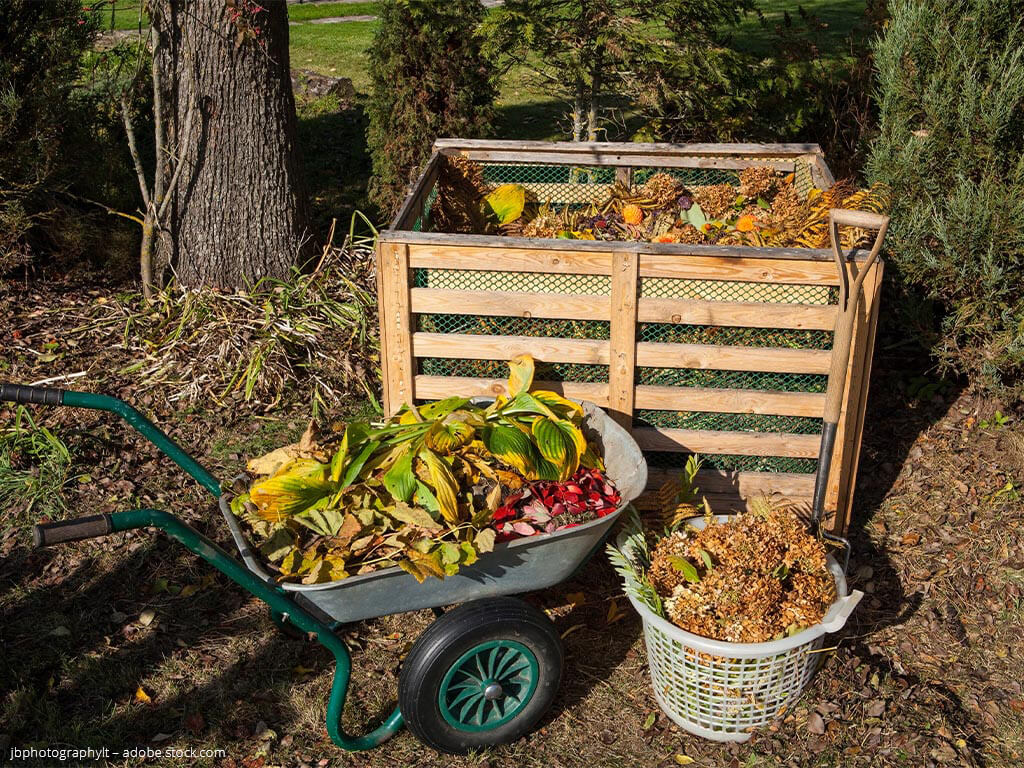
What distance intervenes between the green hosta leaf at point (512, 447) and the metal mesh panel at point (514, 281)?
2.40 feet

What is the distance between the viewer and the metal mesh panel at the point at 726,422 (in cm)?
382

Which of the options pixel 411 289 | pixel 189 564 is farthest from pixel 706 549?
pixel 189 564

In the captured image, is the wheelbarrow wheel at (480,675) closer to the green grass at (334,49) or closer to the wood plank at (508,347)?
the wood plank at (508,347)

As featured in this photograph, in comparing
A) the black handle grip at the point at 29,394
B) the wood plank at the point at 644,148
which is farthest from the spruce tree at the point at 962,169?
the black handle grip at the point at 29,394

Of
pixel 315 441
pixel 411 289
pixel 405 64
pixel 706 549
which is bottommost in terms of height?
pixel 706 549

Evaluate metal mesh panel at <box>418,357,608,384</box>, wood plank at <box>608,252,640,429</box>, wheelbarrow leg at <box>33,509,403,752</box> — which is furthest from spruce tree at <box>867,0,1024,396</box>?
wheelbarrow leg at <box>33,509,403,752</box>

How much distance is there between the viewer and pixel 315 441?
329 centimetres

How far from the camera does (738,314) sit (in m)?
3.61

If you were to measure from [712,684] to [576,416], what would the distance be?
39.2 inches

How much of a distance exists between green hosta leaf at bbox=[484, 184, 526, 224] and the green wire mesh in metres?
0.93

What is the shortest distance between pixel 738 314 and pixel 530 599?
138 cm

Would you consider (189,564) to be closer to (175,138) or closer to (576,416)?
(576,416)

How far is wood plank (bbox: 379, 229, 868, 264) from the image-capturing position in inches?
138

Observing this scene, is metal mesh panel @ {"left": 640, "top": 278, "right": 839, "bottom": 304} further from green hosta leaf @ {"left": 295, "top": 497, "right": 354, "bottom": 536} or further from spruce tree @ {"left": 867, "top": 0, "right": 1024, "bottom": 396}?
green hosta leaf @ {"left": 295, "top": 497, "right": 354, "bottom": 536}
